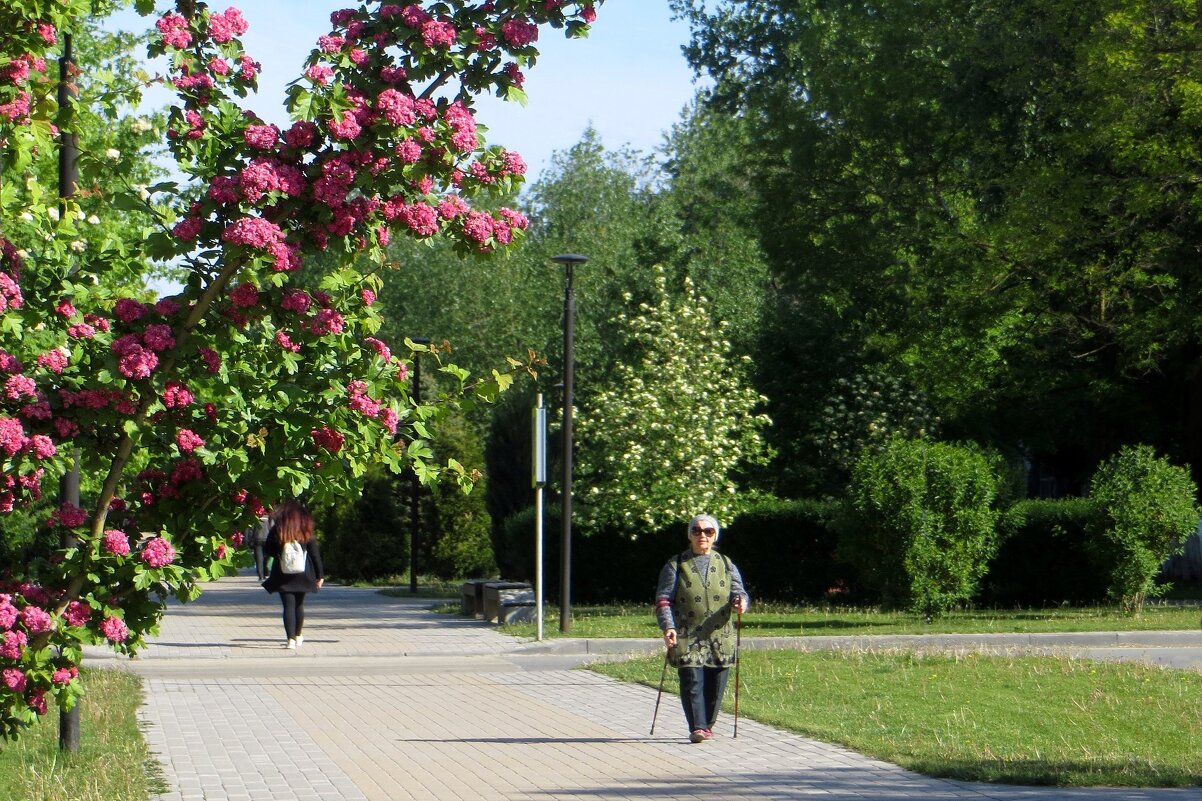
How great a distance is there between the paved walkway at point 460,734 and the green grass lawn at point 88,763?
203 millimetres

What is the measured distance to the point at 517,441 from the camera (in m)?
33.8

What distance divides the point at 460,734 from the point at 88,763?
9.78 feet

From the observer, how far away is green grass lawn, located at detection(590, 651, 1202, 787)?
9.84 metres

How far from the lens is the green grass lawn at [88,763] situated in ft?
28.1

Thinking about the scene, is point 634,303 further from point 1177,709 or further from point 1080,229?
point 1177,709

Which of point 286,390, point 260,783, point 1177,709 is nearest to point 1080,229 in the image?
point 1177,709

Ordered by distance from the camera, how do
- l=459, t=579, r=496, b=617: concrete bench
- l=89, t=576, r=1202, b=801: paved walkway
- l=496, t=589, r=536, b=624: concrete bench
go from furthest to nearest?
l=459, t=579, r=496, b=617: concrete bench
l=496, t=589, r=536, b=624: concrete bench
l=89, t=576, r=1202, b=801: paved walkway

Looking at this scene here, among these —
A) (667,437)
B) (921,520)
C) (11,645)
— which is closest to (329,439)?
(11,645)

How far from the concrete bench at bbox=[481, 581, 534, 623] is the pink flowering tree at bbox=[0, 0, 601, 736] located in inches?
659

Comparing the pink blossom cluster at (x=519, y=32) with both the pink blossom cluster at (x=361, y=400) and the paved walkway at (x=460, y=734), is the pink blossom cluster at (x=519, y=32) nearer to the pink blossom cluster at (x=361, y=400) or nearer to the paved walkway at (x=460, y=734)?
the pink blossom cluster at (x=361, y=400)

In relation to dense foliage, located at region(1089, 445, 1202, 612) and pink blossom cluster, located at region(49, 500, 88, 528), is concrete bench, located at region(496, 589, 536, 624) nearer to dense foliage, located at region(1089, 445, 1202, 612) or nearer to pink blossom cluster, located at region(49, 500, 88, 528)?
dense foliage, located at region(1089, 445, 1202, 612)

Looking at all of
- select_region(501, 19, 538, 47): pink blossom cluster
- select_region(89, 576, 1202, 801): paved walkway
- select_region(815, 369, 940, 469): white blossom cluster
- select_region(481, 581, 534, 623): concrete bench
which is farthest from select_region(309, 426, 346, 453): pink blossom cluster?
select_region(815, 369, 940, 469): white blossom cluster

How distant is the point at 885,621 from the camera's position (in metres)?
23.1

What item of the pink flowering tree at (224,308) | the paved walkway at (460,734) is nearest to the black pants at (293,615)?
the paved walkway at (460,734)
